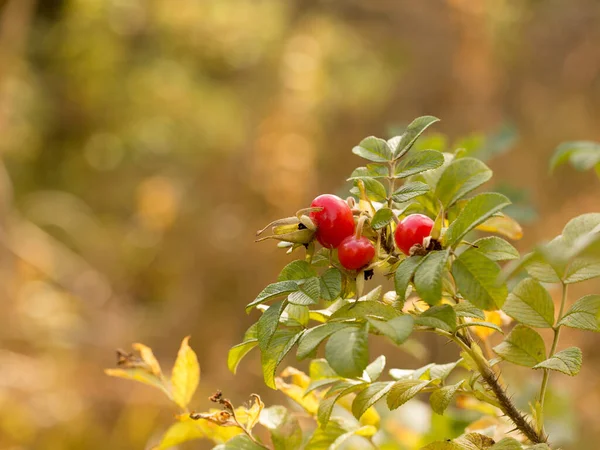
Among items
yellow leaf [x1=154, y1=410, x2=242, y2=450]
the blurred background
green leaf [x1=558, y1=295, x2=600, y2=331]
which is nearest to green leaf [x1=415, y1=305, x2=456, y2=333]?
green leaf [x1=558, y1=295, x2=600, y2=331]

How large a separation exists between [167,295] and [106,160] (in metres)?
1.36

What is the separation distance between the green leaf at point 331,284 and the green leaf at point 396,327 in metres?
0.03

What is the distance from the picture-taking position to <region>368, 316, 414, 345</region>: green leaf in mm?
343

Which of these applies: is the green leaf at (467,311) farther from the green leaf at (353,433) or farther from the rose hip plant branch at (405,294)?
the green leaf at (353,433)

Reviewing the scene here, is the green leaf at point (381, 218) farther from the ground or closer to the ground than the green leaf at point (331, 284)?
farther from the ground

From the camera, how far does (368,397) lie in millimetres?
428

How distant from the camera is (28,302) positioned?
109 inches

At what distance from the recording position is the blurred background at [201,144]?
7.70 feet

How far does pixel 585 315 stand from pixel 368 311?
0.48 feet

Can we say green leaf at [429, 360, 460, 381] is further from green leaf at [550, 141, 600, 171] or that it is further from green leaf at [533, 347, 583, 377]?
green leaf at [550, 141, 600, 171]

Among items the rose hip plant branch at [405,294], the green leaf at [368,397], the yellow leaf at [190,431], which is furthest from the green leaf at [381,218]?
the yellow leaf at [190,431]

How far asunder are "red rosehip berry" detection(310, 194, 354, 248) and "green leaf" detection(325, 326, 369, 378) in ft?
→ 0.24

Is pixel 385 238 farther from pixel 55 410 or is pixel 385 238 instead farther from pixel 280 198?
pixel 280 198

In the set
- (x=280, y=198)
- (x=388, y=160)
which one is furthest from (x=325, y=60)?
Answer: (x=388, y=160)
